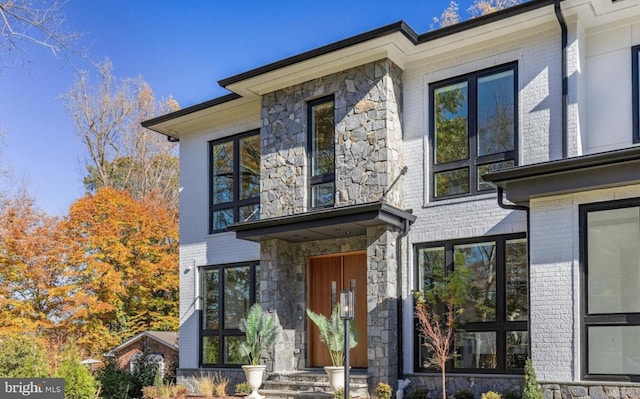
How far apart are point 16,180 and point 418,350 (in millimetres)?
17967

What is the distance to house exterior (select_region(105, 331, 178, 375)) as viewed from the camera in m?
17.2

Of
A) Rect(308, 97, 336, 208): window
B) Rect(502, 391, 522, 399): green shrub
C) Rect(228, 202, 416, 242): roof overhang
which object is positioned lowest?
Rect(502, 391, 522, 399): green shrub

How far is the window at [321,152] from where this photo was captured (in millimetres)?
12836

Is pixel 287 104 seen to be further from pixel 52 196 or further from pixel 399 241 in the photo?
pixel 52 196

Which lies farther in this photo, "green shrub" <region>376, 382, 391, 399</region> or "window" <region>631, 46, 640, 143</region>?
"green shrub" <region>376, 382, 391, 399</region>

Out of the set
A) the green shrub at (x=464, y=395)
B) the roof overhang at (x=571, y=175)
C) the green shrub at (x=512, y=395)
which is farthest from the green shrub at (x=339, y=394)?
the roof overhang at (x=571, y=175)

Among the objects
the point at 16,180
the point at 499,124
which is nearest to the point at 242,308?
the point at 499,124

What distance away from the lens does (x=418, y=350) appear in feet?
38.1

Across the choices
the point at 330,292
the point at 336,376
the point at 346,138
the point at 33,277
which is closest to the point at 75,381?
the point at 336,376

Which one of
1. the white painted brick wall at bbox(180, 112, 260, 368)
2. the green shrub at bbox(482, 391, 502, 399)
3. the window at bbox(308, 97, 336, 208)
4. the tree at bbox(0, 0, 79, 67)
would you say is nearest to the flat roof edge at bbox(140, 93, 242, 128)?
the white painted brick wall at bbox(180, 112, 260, 368)

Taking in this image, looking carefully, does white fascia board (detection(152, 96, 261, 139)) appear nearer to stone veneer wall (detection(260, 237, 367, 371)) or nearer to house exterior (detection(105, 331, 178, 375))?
stone veneer wall (detection(260, 237, 367, 371))

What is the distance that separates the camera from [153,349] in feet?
58.6

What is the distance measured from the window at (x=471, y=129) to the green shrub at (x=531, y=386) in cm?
328

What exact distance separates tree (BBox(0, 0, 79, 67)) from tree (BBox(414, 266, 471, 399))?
6.74 meters
